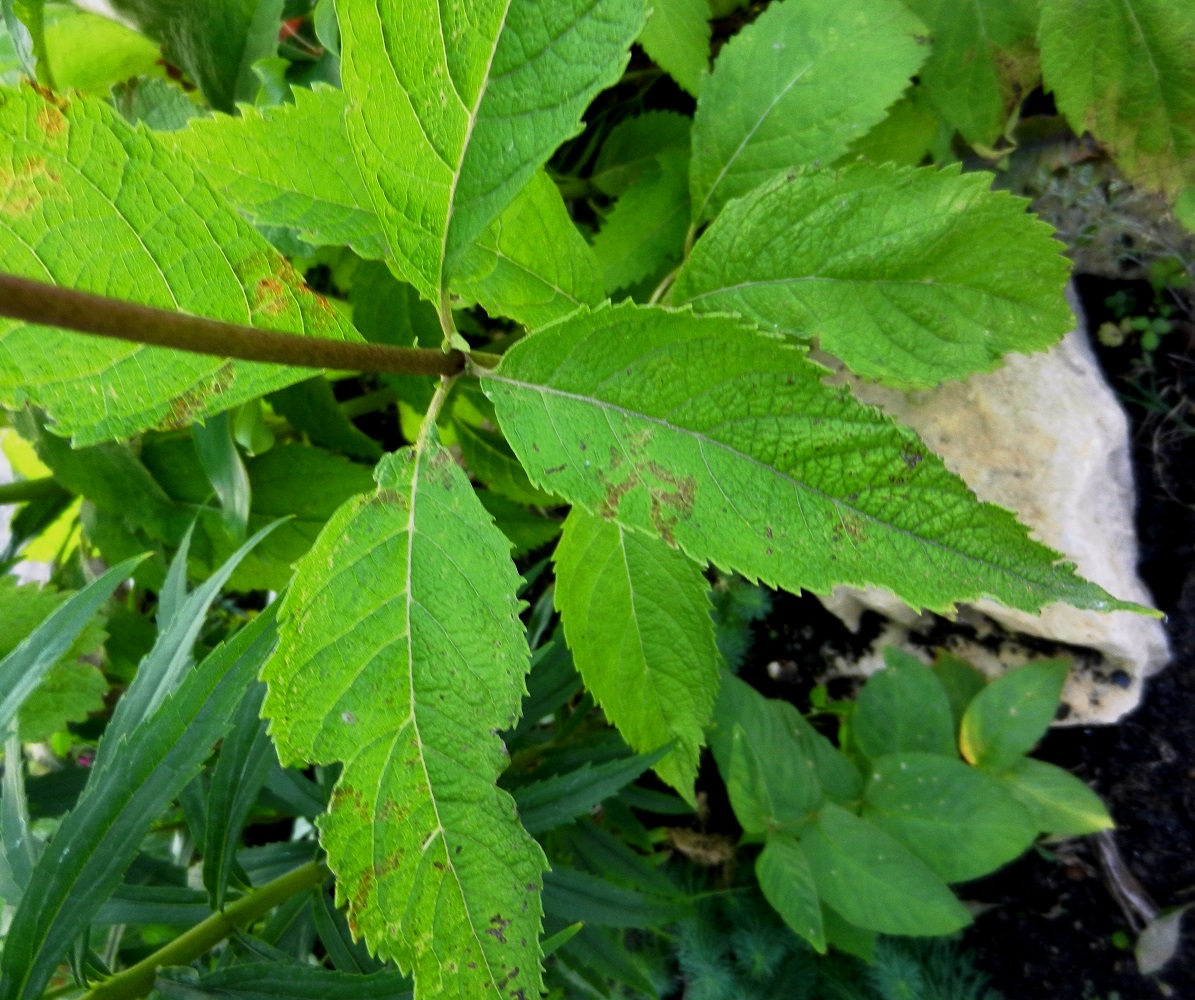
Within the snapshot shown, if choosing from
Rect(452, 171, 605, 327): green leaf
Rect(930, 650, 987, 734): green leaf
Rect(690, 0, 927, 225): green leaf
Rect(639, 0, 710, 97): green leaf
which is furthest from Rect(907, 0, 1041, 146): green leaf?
Rect(930, 650, 987, 734): green leaf

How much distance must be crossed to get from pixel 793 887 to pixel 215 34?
4.15 ft

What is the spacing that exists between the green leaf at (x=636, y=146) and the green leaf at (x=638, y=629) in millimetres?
529

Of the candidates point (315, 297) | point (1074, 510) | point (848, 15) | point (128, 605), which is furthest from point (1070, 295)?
point (128, 605)

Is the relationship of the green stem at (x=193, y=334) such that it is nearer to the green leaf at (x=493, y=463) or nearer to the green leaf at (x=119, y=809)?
the green leaf at (x=119, y=809)

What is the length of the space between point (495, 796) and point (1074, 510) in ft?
3.30

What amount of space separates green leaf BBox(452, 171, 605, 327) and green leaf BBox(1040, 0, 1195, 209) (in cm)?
55

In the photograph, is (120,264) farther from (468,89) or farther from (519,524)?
(519,524)

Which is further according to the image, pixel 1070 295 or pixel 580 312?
pixel 1070 295

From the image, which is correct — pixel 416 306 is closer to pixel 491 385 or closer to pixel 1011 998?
pixel 491 385

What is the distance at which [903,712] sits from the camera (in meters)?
1.23

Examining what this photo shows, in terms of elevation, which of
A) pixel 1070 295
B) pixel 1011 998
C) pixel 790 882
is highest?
pixel 1070 295

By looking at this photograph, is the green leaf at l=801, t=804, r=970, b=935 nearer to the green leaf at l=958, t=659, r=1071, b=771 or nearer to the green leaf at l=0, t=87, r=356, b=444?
the green leaf at l=958, t=659, r=1071, b=771

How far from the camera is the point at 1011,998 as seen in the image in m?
1.44

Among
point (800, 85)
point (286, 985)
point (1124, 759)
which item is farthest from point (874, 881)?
point (800, 85)
